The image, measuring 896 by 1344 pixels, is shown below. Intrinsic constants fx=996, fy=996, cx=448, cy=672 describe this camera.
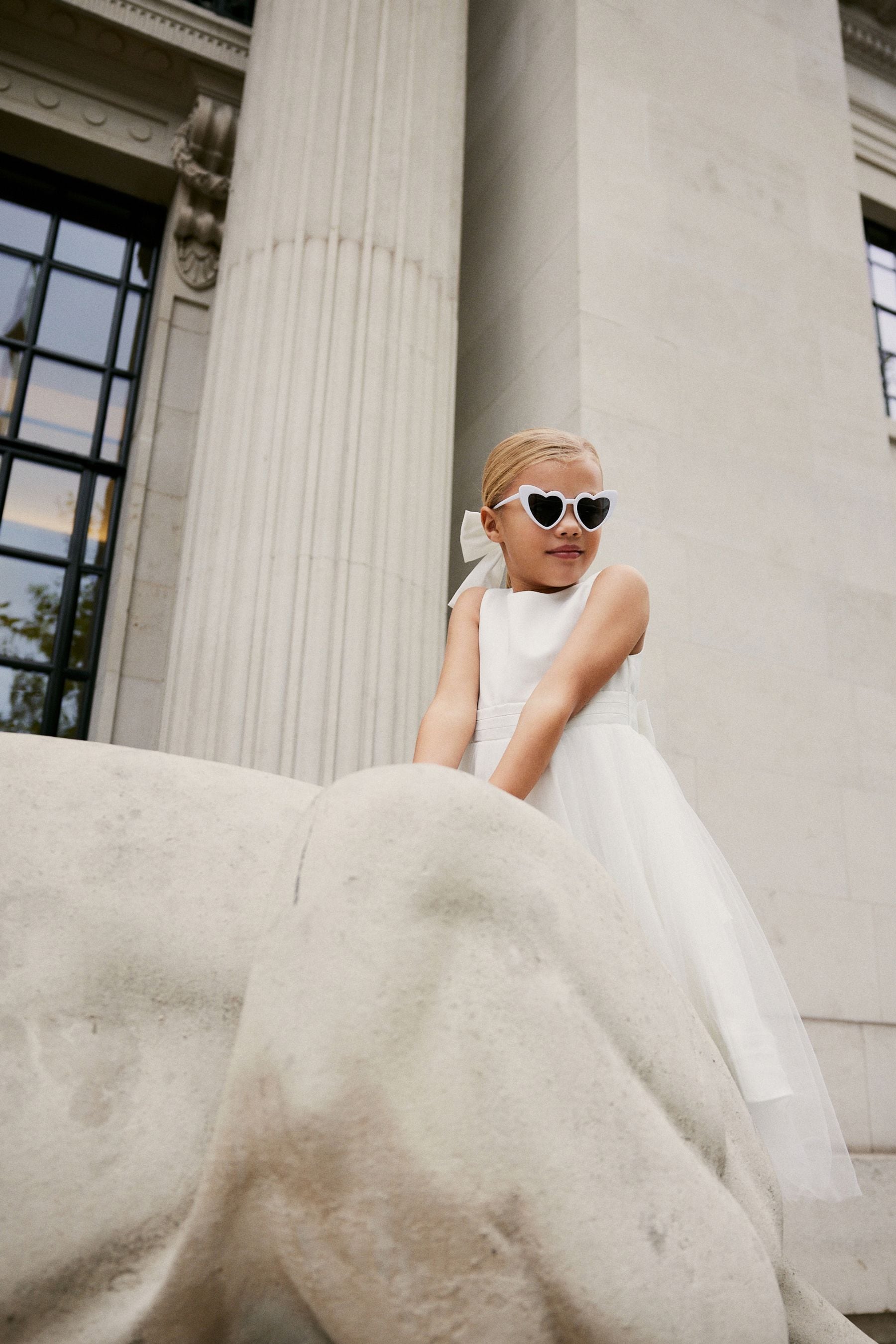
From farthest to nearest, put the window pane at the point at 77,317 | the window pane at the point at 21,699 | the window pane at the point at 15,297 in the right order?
1. the window pane at the point at 77,317
2. the window pane at the point at 15,297
3. the window pane at the point at 21,699

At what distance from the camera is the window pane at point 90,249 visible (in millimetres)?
7738

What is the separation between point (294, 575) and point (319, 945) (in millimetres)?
3999

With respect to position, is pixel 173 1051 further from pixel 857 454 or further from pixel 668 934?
pixel 857 454

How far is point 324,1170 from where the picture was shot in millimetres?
1045

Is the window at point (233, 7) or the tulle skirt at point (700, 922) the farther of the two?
the window at point (233, 7)

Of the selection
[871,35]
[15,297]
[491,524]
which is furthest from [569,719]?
[871,35]

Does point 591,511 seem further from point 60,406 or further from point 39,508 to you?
point 60,406

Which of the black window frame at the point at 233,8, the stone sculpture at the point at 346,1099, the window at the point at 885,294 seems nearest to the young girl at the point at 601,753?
the stone sculpture at the point at 346,1099

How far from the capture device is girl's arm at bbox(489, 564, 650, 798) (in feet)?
Answer: 6.98

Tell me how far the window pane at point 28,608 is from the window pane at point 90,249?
2.52 metres

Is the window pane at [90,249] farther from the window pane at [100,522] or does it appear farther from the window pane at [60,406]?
the window pane at [100,522]

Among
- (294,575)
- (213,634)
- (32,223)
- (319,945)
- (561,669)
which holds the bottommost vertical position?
(319,945)

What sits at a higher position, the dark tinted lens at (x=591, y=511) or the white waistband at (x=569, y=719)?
the dark tinted lens at (x=591, y=511)

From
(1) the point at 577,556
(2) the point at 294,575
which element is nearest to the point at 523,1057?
(1) the point at 577,556
